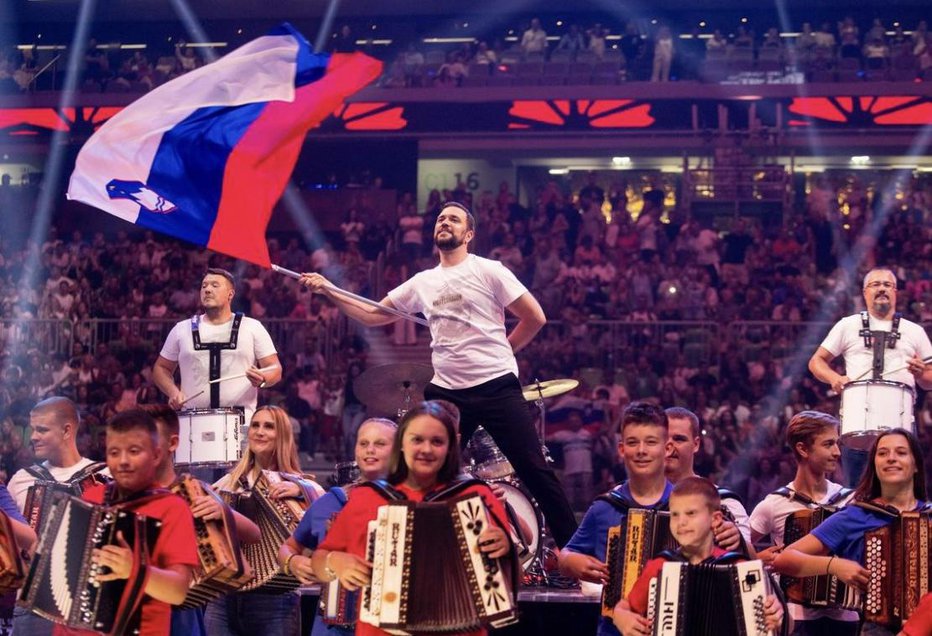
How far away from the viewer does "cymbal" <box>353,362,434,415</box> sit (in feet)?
29.4

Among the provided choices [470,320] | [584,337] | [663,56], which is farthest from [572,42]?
[470,320]

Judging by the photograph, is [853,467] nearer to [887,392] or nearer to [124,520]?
[887,392]

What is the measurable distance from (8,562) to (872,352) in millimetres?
5616

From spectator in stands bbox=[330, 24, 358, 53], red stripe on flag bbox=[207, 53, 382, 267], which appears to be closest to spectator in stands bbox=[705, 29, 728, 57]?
spectator in stands bbox=[330, 24, 358, 53]

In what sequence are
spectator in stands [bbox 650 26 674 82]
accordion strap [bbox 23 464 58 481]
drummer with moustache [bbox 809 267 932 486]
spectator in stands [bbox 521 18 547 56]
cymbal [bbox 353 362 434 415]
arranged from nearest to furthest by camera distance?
accordion strap [bbox 23 464 58 481]
drummer with moustache [bbox 809 267 932 486]
cymbal [bbox 353 362 434 415]
spectator in stands [bbox 650 26 674 82]
spectator in stands [bbox 521 18 547 56]

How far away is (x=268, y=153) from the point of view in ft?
25.5

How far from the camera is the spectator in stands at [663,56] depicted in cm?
2314

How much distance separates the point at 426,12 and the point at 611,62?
4.69 m

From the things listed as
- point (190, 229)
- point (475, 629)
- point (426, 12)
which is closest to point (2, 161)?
point (426, 12)

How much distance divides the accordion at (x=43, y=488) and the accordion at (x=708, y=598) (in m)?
3.02

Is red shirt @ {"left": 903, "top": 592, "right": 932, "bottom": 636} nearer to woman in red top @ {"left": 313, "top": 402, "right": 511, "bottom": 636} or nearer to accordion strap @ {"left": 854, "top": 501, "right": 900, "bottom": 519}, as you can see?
accordion strap @ {"left": 854, "top": 501, "right": 900, "bottom": 519}

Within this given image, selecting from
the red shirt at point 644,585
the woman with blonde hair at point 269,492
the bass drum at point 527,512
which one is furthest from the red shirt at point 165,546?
the bass drum at point 527,512

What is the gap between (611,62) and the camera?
920 inches

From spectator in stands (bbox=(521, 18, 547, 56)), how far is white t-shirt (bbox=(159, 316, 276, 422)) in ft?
53.6
